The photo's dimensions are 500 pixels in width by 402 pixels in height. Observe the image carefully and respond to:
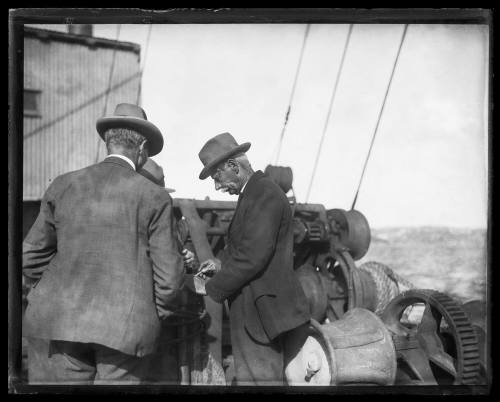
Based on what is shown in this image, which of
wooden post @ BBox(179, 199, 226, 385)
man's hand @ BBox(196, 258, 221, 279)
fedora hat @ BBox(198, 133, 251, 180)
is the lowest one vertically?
wooden post @ BBox(179, 199, 226, 385)

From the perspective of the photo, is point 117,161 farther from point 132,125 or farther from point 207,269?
point 207,269

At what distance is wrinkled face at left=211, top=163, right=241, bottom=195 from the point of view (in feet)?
11.2

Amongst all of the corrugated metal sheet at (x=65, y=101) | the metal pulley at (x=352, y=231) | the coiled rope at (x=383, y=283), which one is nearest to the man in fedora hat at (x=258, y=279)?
the coiled rope at (x=383, y=283)

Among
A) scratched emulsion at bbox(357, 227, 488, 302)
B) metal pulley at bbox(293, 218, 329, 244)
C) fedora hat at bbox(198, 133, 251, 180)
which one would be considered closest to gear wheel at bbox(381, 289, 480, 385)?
scratched emulsion at bbox(357, 227, 488, 302)

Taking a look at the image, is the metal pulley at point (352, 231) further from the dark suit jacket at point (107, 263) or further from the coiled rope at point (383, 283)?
the dark suit jacket at point (107, 263)

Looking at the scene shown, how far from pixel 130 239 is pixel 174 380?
5.54ft

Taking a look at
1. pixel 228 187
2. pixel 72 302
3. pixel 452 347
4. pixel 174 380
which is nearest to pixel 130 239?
pixel 72 302

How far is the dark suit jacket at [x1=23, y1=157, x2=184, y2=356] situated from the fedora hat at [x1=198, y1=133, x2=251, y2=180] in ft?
1.77

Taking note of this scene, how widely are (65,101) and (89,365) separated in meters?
11.8

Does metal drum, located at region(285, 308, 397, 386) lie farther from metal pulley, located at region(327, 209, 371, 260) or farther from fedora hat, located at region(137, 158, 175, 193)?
fedora hat, located at region(137, 158, 175, 193)

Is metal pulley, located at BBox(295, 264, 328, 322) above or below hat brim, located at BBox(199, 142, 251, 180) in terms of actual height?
below

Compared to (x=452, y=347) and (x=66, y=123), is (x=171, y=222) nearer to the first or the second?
(x=452, y=347)

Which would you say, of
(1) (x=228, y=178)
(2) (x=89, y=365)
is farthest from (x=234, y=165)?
(2) (x=89, y=365)

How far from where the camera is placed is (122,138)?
3.08m
